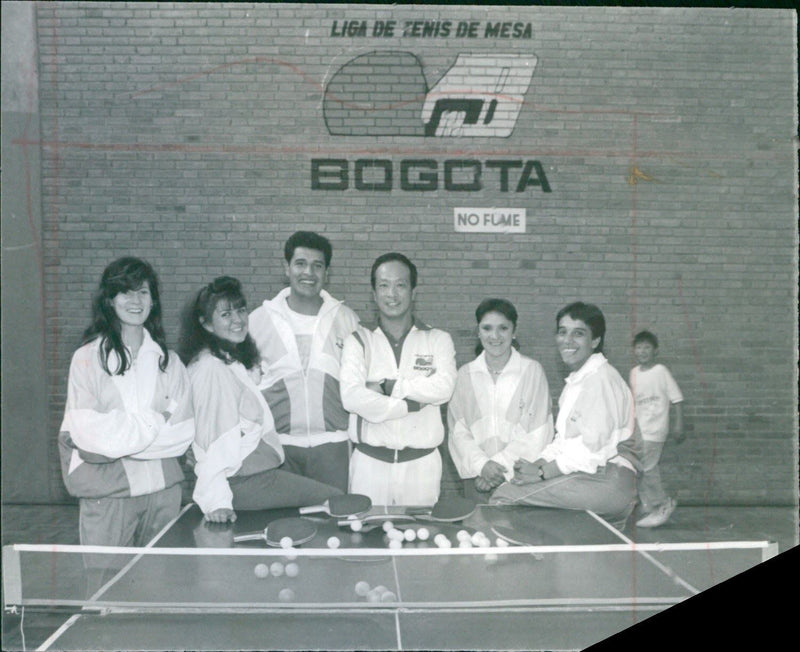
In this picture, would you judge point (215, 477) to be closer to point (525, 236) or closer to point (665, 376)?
point (525, 236)

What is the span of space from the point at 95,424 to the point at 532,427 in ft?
7.77

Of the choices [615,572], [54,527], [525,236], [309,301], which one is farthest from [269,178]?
[615,572]

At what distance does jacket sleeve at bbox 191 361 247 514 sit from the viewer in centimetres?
435

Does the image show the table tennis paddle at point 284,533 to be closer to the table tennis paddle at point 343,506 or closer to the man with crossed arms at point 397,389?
the table tennis paddle at point 343,506

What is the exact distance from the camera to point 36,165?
14.0ft

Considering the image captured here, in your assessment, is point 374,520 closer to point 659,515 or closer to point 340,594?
point 340,594

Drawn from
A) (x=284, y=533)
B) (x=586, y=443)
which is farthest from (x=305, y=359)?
(x=586, y=443)

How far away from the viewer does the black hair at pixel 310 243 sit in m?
4.34

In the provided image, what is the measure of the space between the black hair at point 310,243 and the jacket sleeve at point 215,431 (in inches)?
30.9

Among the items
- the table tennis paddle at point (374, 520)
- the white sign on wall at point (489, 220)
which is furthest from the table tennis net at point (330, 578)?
the white sign on wall at point (489, 220)

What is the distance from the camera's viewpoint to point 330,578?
389 centimetres

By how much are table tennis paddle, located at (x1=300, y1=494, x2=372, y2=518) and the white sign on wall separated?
5.08 ft

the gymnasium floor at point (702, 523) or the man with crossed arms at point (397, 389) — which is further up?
the man with crossed arms at point (397, 389)

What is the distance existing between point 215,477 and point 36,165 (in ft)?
6.33
